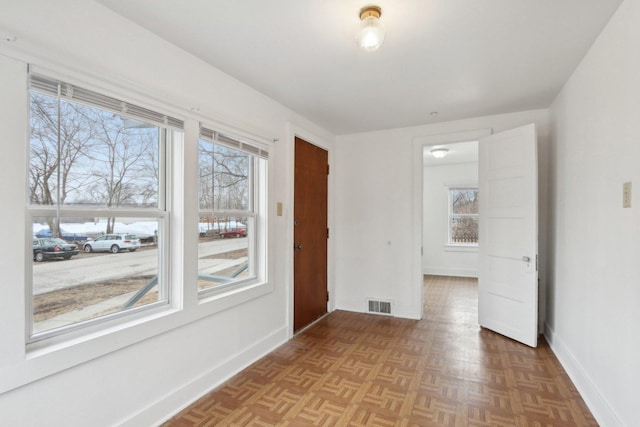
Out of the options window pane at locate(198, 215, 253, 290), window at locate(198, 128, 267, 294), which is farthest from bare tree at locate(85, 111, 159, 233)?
window pane at locate(198, 215, 253, 290)

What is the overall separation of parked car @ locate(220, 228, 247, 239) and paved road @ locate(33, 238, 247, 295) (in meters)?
0.63

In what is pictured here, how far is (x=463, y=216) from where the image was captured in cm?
749

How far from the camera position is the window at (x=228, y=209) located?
2604 millimetres

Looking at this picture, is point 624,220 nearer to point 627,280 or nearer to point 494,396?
point 627,280

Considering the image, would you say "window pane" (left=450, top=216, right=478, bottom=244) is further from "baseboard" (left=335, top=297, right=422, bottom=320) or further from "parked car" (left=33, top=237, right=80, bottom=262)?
"parked car" (left=33, top=237, right=80, bottom=262)

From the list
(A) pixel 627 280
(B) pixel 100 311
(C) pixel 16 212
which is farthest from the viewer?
(B) pixel 100 311

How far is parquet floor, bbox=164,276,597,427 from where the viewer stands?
219 cm

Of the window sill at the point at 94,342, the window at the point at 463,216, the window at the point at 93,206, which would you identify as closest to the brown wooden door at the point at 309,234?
the window sill at the point at 94,342

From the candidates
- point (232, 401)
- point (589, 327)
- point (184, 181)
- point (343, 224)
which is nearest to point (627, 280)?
point (589, 327)

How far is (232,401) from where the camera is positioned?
2.38 meters

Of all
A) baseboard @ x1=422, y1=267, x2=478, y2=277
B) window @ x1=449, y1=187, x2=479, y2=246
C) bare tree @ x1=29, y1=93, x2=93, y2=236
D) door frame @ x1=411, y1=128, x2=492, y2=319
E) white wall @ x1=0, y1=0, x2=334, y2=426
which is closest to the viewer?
white wall @ x1=0, y1=0, x2=334, y2=426

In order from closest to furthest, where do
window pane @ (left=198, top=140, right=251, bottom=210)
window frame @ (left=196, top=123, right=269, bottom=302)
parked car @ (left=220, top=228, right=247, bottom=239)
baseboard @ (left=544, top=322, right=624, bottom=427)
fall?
baseboard @ (left=544, top=322, right=624, bottom=427) → window pane @ (left=198, top=140, right=251, bottom=210) → parked car @ (left=220, top=228, right=247, bottom=239) → window frame @ (left=196, top=123, right=269, bottom=302)

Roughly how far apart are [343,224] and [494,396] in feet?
9.11

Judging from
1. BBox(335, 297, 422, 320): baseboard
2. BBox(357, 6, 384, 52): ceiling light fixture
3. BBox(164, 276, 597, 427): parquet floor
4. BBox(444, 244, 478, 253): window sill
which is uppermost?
BBox(357, 6, 384, 52): ceiling light fixture
